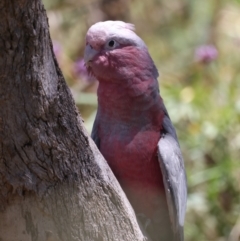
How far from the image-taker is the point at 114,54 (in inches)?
108

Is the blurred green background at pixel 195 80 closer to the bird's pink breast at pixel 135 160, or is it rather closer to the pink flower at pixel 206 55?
the pink flower at pixel 206 55

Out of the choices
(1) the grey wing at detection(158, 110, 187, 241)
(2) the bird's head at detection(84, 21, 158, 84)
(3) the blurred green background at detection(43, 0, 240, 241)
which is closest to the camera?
(2) the bird's head at detection(84, 21, 158, 84)

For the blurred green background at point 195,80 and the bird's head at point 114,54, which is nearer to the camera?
the bird's head at point 114,54

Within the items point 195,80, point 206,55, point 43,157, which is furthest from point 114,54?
point 195,80

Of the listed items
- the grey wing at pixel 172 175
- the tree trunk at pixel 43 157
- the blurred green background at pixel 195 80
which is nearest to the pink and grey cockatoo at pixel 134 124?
the grey wing at pixel 172 175

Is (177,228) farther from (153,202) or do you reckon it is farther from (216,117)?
(216,117)

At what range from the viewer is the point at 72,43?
6.38m

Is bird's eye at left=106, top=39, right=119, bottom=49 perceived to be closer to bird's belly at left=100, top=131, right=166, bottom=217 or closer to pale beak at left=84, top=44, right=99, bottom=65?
pale beak at left=84, top=44, right=99, bottom=65

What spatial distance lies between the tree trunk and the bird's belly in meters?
0.34

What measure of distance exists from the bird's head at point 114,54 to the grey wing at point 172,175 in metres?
0.32

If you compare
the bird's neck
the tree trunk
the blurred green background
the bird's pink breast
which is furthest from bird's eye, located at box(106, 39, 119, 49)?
the blurred green background

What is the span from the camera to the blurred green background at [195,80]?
177 inches

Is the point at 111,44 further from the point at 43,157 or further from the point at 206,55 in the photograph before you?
the point at 206,55

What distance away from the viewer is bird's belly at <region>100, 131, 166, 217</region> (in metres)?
2.81
